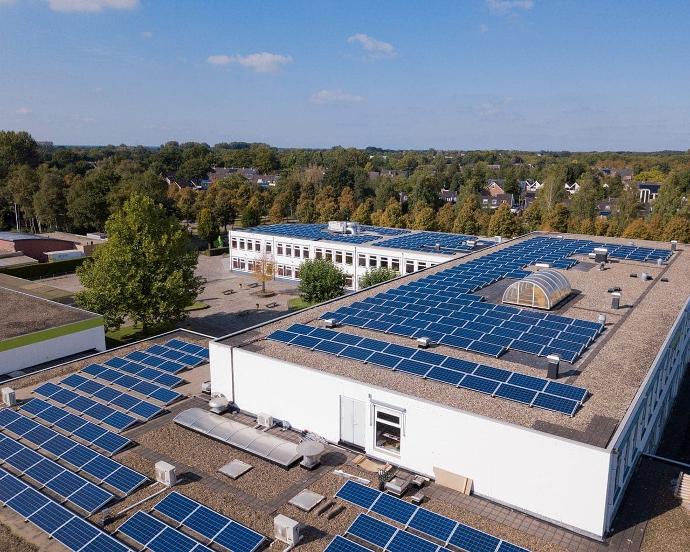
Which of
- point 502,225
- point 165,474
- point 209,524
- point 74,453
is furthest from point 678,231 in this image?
point 74,453

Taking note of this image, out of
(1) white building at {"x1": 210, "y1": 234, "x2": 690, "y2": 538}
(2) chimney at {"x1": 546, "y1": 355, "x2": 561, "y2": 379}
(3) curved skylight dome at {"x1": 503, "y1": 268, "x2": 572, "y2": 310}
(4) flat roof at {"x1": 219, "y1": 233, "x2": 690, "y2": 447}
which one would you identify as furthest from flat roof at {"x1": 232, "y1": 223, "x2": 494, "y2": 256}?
(2) chimney at {"x1": 546, "y1": 355, "x2": 561, "y2": 379}

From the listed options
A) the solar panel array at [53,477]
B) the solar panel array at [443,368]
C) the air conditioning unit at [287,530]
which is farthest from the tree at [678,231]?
the solar panel array at [53,477]

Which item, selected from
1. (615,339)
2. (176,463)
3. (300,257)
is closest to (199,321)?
(300,257)

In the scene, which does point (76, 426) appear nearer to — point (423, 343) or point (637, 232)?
point (423, 343)

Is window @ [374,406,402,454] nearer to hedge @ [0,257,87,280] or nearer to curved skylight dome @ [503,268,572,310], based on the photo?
curved skylight dome @ [503,268,572,310]

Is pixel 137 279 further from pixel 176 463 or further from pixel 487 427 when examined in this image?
pixel 487 427
